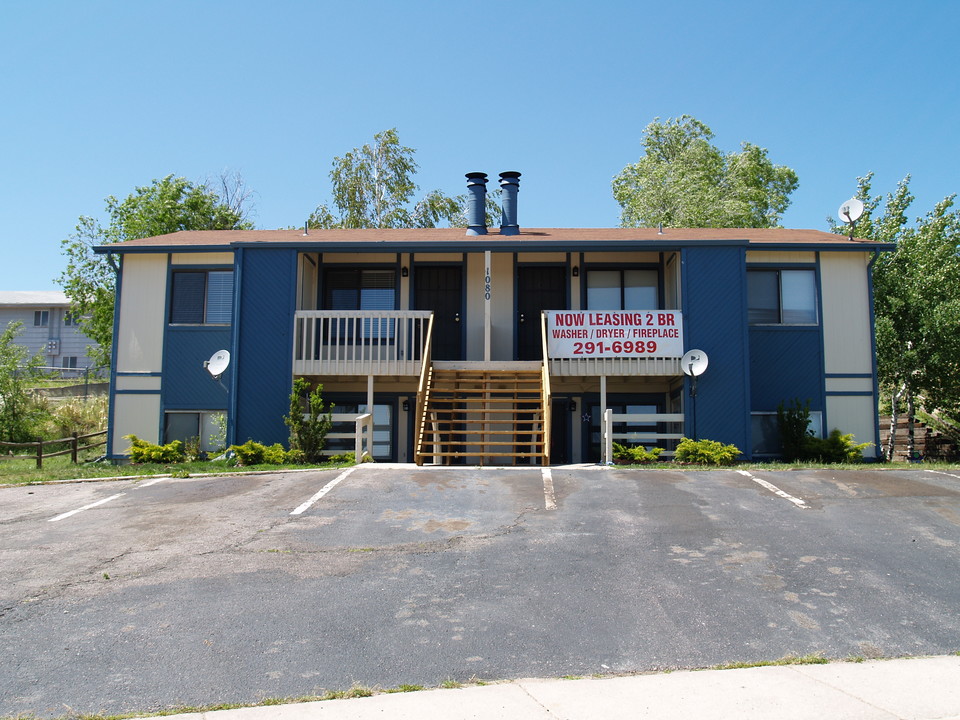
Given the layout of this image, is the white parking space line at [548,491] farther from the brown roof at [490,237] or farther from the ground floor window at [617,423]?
the brown roof at [490,237]

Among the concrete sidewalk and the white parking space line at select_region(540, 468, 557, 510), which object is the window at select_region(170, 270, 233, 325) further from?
the concrete sidewalk

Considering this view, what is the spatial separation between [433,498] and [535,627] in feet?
15.3

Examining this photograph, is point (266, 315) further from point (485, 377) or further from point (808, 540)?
point (808, 540)

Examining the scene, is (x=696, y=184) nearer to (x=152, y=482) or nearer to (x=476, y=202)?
(x=476, y=202)

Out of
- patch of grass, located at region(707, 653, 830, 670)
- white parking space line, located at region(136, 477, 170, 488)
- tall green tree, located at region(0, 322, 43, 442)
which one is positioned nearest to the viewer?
patch of grass, located at region(707, 653, 830, 670)

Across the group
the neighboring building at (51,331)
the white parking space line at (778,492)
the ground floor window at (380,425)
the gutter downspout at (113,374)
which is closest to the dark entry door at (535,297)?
the ground floor window at (380,425)

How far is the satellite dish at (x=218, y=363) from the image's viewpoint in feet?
51.4

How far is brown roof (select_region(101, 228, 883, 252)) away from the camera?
16.1 metres

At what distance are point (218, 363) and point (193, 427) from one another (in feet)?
6.45

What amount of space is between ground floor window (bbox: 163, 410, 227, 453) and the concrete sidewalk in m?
12.5

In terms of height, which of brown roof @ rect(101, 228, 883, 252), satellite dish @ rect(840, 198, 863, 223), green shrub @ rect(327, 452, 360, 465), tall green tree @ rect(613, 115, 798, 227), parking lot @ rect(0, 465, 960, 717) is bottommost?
parking lot @ rect(0, 465, 960, 717)

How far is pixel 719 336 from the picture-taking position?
1545cm

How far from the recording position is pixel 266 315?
15.8 m

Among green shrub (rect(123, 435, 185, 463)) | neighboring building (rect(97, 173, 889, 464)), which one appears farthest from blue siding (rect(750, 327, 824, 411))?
green shrub (rect(123, 435, 185, 463))
